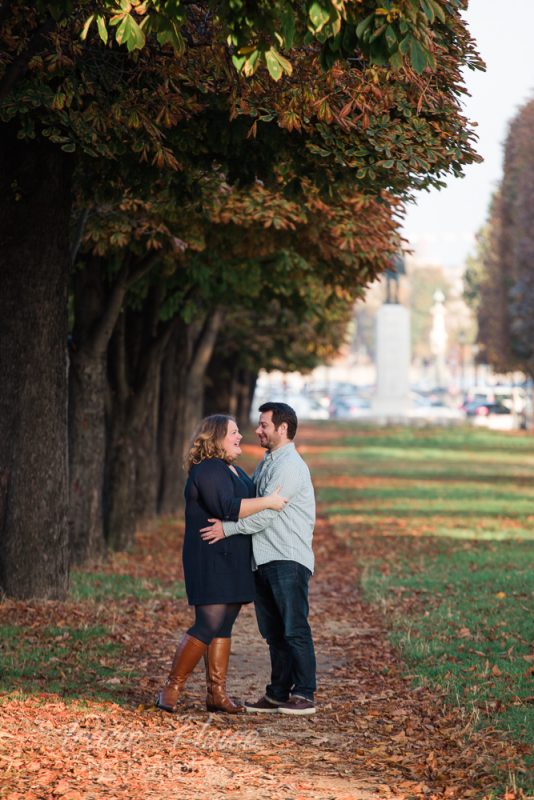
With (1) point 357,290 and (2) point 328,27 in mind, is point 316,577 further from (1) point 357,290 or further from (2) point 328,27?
(2) point 328,27

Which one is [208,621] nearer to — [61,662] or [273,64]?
[61,662]

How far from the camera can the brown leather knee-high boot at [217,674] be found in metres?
8.60

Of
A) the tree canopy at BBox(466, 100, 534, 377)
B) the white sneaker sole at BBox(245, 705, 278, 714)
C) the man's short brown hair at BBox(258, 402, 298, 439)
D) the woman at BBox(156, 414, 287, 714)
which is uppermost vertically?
the tree canopy at BBox(466, 100, 534, 377)

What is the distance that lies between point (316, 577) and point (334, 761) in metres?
9.40

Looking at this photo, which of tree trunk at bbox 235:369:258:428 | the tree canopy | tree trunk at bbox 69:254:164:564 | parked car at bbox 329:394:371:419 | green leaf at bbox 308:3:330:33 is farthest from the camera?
parked car at bbox 329:394:371:419

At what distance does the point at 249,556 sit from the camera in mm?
8586

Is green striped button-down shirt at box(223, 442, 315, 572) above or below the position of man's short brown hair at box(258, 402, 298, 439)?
below

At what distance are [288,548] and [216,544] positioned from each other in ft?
1.51

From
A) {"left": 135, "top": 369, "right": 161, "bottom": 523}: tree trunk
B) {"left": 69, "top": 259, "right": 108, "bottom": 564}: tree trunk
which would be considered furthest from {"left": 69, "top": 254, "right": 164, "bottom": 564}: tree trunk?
{"left": 135, "top": 369, "right": 161, "bottom": 523}: tree trunk

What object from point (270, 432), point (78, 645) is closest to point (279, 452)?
point (270, 432)

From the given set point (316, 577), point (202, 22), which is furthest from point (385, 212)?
point (202, 22)

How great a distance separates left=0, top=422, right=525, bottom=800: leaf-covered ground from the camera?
7051 mm

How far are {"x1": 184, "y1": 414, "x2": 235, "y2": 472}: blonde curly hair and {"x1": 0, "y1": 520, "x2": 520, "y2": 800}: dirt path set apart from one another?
1554 millimetres

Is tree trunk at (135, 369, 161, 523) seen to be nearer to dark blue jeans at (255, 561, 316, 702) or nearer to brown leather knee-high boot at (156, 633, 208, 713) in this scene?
dark blue jeans at (255, 561, 316, 702)
